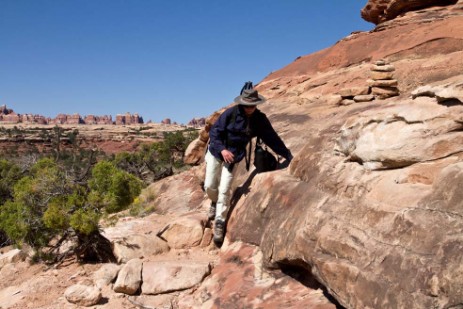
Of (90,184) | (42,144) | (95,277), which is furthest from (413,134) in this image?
(42,144)

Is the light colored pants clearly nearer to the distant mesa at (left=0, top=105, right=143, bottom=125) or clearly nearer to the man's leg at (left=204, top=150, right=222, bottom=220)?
the man's leg at (left=204, top=150, right=222, bottom=220)

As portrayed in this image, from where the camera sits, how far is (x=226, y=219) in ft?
18.9

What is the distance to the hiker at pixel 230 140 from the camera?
209 inches

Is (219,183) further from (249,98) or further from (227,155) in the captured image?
(249,98)

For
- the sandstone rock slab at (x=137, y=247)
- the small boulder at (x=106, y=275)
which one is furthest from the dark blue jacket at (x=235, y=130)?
the small boulder at (x=106, y=275)

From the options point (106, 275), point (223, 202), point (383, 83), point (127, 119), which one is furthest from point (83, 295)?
point (127, 119)

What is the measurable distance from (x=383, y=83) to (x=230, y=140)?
3233 millimetres

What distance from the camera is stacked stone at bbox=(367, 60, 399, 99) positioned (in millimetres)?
6977

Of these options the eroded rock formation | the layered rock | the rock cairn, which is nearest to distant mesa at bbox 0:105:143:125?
the layered rock

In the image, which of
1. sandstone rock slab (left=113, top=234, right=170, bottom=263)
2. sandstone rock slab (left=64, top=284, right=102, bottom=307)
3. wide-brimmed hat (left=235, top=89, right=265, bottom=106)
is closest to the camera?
sandstone rock slab (left=64, top=284, right=102, bottom=307)

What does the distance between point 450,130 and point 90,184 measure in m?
5.74

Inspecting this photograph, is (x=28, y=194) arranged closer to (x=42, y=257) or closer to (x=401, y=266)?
(x=42, y=257)

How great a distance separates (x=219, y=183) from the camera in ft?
18.8

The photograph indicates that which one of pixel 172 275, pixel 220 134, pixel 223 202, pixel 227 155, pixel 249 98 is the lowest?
pixel 172 275
